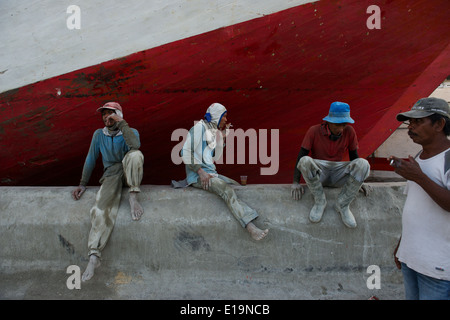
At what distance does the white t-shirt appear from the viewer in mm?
1326

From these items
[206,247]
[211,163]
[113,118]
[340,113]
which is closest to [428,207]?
[340,113]

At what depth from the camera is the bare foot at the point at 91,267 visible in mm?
2176

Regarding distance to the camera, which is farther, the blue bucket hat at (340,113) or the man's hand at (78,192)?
the man's hand at (78,192)

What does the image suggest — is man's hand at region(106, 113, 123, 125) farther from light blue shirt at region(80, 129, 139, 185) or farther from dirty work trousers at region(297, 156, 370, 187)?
dirty work trousers at region(297, 156, 370, 187)

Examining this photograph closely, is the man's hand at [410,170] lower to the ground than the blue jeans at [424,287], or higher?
higher

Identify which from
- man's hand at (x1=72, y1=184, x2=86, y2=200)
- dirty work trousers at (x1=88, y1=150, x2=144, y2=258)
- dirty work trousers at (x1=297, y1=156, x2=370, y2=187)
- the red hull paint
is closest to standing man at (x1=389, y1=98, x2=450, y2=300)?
dirty work trousers at (x1=297, y1=156, x2=370, y2=187)

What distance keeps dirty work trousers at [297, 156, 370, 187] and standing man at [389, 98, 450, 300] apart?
892 millimetres

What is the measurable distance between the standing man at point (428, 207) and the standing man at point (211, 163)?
108 cm

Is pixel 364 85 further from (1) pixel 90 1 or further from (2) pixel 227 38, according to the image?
(1) pixel 90 1

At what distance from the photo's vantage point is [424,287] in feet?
4.54

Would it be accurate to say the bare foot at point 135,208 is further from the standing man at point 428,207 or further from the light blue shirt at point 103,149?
the standing man at point 428,207

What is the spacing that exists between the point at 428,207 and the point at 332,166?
121 centimetres

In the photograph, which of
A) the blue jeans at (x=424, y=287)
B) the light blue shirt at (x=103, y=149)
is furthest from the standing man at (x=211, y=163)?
the blue jeans at (x=424, y=287)

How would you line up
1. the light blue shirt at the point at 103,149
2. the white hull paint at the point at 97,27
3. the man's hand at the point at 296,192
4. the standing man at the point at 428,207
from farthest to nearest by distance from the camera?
the white hull paint at the point at 97,27, the light blue shirt at the point at 103,149, the man's hand at the point at 296,192, the standing man at the point at 428,207
